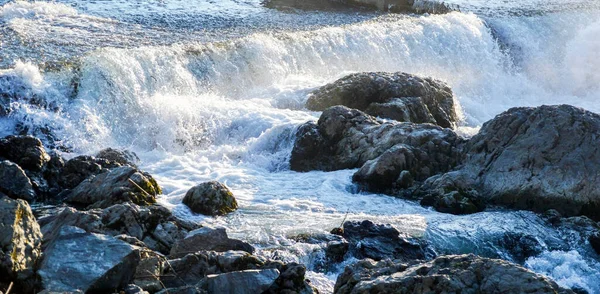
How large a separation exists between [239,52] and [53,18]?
252 inches

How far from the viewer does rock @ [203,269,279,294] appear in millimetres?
6930

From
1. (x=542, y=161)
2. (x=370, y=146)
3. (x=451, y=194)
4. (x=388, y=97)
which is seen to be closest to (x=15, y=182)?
(x=370, y=146)

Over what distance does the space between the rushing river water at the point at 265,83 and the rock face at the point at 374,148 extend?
1.77ft

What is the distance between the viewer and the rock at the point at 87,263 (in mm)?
6418

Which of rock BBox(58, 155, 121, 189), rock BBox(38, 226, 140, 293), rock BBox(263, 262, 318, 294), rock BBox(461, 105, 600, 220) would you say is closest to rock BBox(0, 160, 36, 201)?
rock BBox(58, 155, 121, 189)

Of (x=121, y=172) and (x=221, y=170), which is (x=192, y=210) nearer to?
(x=121, y=172)

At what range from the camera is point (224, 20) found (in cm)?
2612

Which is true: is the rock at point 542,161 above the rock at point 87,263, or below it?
below

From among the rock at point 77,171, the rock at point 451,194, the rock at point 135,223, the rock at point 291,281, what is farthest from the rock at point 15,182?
the rock at point 451,194

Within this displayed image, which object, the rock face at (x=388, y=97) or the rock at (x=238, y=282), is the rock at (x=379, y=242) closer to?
the rock at (x=238, y=282)

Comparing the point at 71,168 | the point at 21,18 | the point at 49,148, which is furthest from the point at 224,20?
the point at 71,168

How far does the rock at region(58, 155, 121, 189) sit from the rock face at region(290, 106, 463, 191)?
4.29 metres

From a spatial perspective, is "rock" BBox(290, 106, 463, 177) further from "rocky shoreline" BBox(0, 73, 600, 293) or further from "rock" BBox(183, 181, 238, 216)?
"rock" BBox(183, 181, 238, 216)

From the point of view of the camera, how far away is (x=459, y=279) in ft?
22.5
